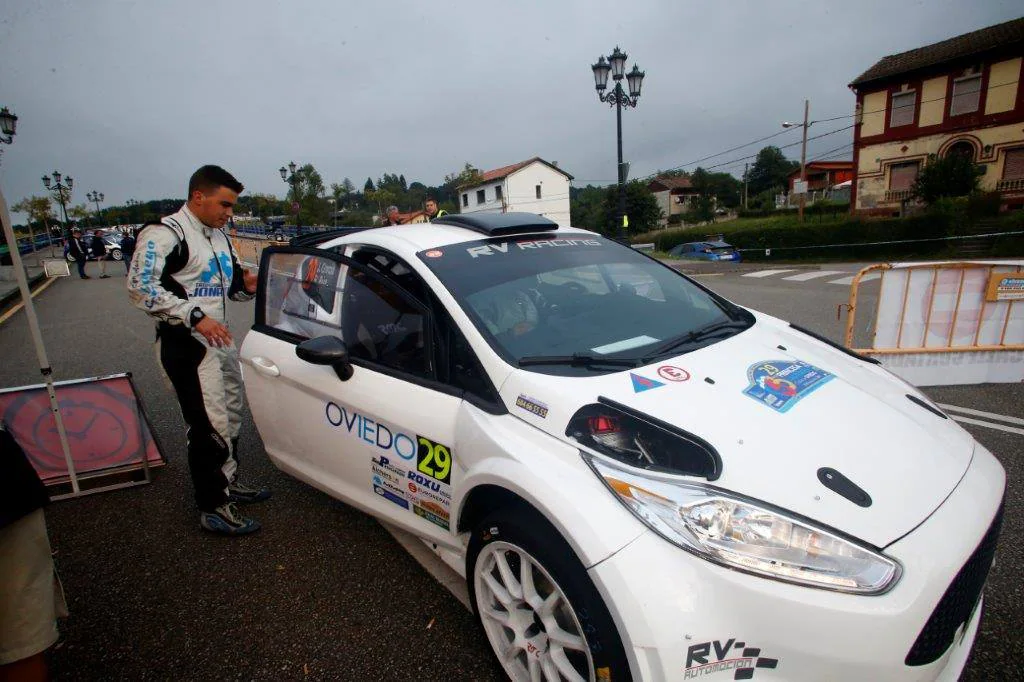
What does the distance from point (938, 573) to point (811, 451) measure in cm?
39

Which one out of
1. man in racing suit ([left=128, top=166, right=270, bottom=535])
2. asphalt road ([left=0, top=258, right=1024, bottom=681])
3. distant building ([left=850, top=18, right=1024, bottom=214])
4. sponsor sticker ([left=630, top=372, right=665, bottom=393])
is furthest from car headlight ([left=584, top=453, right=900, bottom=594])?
distant building ([left=850, top=18, right=1024, bottom=214])

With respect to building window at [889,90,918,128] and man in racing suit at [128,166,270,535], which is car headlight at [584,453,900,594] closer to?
man in racing suit at [128,166,270,535]

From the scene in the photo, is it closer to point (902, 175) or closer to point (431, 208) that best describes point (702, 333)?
point (431, 208)

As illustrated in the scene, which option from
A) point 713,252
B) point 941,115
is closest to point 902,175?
point 941,115

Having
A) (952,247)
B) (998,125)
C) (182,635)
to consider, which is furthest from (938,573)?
(998,125)

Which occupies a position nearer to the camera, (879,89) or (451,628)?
(451,628)

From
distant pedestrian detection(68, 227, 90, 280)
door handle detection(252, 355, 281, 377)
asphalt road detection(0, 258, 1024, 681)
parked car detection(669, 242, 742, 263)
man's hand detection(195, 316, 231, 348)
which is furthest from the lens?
parked car detection(669, 242, 742, 263)

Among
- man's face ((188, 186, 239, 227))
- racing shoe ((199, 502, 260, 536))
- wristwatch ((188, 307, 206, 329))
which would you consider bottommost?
racing shoe ((199, 502, 260, 536))

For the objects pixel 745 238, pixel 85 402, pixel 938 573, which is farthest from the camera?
pixel 745 238

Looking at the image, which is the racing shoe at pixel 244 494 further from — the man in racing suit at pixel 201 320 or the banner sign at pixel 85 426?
the banner sign at pixel 85 426

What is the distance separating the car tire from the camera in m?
1.45

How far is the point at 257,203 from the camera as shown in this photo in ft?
225

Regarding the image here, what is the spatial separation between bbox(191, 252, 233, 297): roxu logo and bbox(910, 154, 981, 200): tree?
32.1 m

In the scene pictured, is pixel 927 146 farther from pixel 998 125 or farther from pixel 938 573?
pixel 938 573
